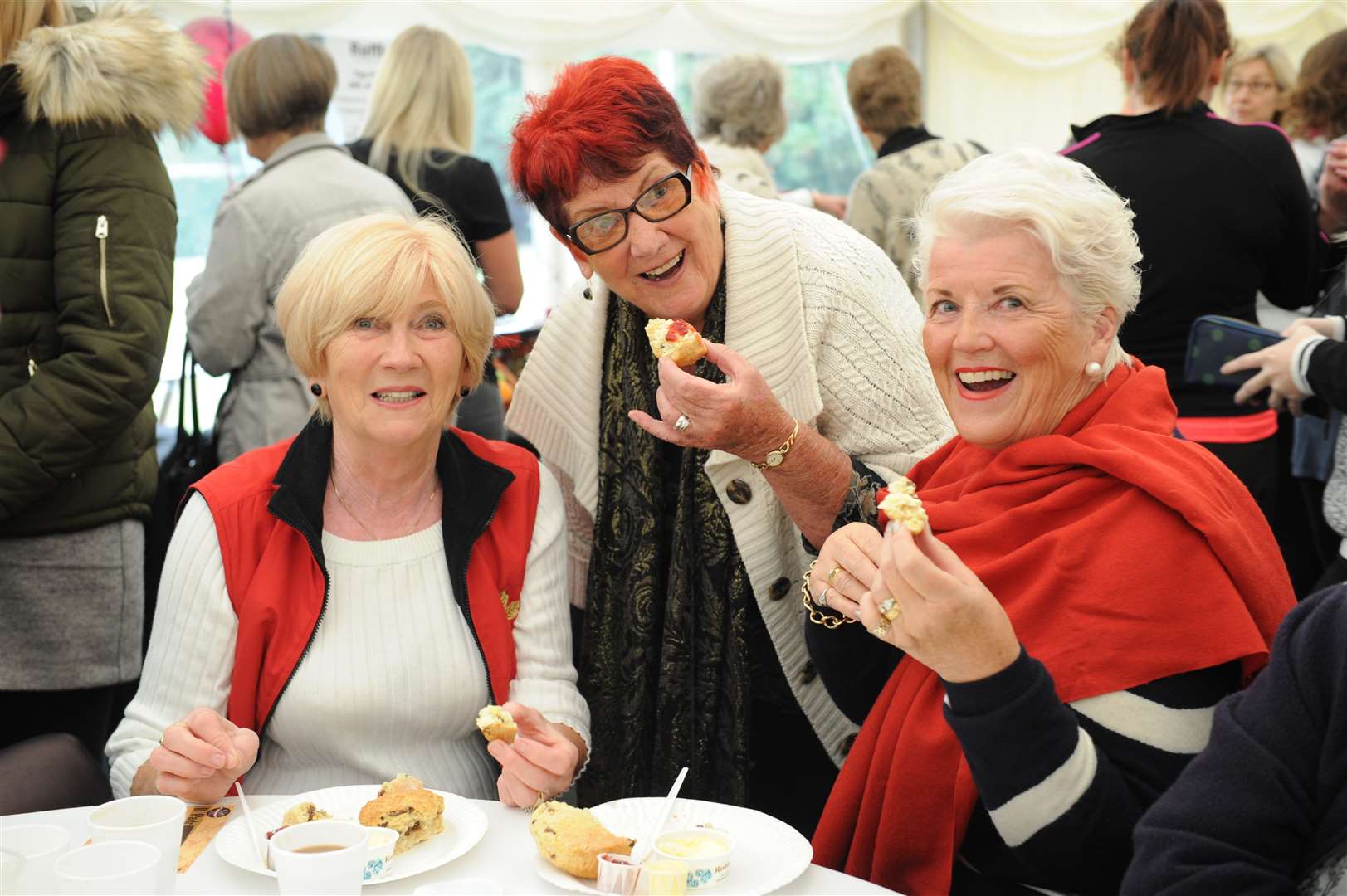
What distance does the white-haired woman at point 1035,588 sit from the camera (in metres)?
1.54

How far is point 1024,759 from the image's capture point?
60.4 inches

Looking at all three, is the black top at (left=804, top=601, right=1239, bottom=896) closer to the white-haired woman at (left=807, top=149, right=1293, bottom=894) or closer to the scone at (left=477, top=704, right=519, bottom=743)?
the white-haired woman at (left=807, top=149, right=1293, bottom=894)

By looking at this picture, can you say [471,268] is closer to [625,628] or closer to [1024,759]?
[625,628]

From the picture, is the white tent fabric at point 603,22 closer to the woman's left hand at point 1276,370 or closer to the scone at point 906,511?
the woman's left hand at point 1276,370

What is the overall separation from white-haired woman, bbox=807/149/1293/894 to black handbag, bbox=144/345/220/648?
1770 mm

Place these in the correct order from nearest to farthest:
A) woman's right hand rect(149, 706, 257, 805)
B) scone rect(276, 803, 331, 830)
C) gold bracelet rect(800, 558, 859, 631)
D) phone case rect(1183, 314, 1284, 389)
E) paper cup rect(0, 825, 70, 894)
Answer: paper cup rect(0, 825, 70, 894)
scone rect(276, 803, 331, 830)
woman's right hand rect(149, 706, 257, 805)
gold bracelet rect(800, 558, 859, 631)
phone case rect(1183, 314, 1284, 389)

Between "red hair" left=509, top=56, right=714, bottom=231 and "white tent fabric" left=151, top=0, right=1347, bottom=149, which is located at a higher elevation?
"white tent fabric" left=151, top=0, right=1347, bottom=149

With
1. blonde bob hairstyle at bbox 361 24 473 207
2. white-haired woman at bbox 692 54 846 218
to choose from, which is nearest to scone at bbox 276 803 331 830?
blonde bob hairstyle at bbox 361 24 473 207

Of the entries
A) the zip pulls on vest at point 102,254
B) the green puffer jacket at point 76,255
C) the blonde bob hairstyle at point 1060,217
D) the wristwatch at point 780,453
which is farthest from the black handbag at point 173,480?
the blonde bob hairstyle at point 1060,217

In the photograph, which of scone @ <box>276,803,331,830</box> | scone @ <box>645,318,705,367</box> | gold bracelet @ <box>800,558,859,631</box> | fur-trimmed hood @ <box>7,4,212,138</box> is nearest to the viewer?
scone @ <box>276,803,331,830</box>

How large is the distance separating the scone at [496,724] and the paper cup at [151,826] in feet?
1.46

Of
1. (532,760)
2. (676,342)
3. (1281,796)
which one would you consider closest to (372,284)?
(676,342)

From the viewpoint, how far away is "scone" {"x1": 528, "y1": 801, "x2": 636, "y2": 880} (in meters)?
1.54

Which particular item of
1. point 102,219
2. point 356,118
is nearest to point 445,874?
point 102,219
